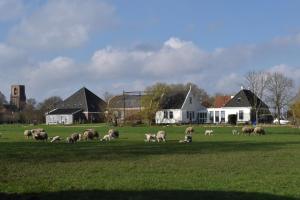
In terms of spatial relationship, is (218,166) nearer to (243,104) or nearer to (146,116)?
(146,116)

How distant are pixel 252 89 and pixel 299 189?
323 ft

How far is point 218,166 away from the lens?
20.9 metres

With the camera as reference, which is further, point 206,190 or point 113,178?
point 113,178

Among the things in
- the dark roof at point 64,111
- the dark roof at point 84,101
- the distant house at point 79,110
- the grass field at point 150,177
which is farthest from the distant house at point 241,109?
the grass field at point 150,177

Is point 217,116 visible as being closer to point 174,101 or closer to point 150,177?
point 174,101

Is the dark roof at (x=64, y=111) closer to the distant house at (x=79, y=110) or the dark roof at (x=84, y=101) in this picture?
the distant house at (x=79, y=110)

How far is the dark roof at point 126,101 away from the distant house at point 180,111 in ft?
26.0

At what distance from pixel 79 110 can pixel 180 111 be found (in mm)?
33887

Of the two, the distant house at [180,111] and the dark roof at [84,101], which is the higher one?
the dark roof at [84,101]

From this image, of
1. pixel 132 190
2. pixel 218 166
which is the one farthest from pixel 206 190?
pixel 218 166

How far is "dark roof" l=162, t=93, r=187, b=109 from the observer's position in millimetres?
120525

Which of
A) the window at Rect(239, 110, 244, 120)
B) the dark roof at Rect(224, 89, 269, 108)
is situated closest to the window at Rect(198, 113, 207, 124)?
the dark roof at Rect(224, 89, 269, 108)

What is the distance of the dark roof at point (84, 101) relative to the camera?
473ft

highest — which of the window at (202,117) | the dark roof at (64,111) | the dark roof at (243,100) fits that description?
the dark roof at (243,100)
